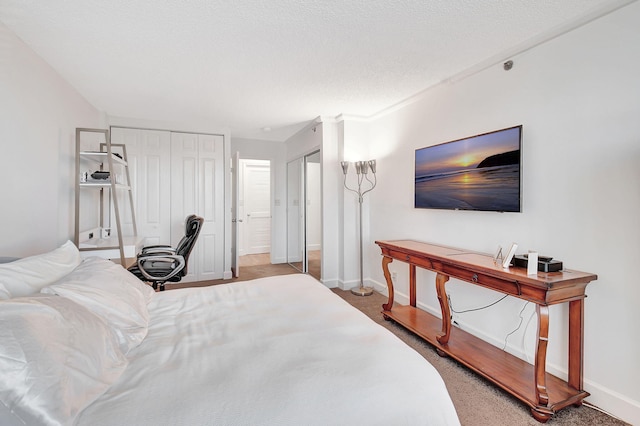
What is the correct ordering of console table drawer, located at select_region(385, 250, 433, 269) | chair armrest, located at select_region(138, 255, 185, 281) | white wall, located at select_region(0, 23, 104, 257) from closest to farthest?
white wall, located at select_region(0, 23, 104, 257), console table drawer, located at select_region(385, 250, 433, 269), chair armrest, located at select_region(138, 255, 185, 281)

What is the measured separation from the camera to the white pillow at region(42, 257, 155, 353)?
125 cm

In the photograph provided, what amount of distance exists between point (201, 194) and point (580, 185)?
14.5 ft

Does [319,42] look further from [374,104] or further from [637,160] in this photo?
[637,160]

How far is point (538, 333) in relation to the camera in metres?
1.73

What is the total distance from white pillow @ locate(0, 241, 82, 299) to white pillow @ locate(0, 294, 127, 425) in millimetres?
291

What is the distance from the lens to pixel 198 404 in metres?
0.88

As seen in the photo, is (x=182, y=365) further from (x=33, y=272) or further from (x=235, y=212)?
(x=235, y=212)

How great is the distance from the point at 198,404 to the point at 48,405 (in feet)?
1.25

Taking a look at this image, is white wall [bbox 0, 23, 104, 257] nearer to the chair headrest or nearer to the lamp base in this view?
the chair headrest

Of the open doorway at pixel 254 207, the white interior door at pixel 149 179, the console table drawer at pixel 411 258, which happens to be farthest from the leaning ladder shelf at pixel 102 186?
the open doorway at pixel 254 207

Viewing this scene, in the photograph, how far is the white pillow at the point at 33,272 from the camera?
48.4 inches

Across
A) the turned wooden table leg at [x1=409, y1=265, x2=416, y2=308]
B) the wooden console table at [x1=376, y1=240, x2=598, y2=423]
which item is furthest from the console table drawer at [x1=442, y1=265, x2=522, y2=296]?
the turned wooden table leg at [x1=409, y1=265, x2=416, y2=308]

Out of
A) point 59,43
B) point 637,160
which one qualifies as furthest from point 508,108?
point 59,43

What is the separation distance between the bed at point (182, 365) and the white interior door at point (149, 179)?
9.49 feet
